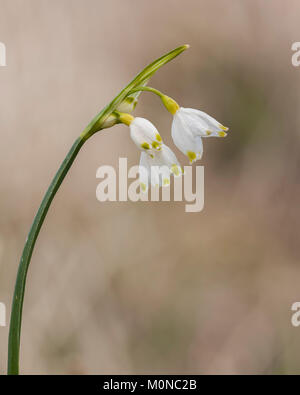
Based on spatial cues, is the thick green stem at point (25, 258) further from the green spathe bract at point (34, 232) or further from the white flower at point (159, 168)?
the white flower at point (159, 168)

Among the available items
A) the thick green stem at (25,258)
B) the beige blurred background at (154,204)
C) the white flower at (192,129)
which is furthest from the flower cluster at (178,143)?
the beige blurred background at (154,204)

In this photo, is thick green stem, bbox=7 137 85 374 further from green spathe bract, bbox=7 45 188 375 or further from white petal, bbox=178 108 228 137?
white petal, bbox=178 108 228 137

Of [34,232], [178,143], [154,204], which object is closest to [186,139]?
[178,143]

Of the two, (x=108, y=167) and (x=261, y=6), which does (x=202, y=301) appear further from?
(x=261, y=6)

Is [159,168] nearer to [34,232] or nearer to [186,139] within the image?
[186,139]

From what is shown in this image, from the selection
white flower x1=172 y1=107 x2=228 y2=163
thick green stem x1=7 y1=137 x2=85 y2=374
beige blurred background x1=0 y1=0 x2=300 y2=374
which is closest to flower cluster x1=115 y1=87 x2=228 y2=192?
white flower x1=172 y1=107 x2=228 y2=163

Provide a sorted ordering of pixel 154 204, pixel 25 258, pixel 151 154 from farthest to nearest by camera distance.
Answer: pixel 154 204 < pixel 151 154 < pixel 25 258
